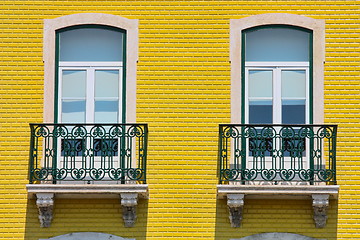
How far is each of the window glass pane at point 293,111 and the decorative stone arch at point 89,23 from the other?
2.74 metres

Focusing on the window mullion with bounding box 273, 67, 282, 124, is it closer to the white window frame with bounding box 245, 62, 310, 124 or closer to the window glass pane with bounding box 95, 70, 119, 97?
the white window frame with bounding box 245, 62, 310, 124

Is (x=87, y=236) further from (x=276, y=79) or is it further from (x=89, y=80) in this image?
(x=276, y=79)

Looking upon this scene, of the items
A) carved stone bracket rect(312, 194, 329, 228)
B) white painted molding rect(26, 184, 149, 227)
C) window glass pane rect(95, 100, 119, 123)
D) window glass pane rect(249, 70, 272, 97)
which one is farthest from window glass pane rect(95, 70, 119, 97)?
carved stone bracket rect(312, 194, 329, 228)

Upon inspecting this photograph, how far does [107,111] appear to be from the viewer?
1878 centimetres

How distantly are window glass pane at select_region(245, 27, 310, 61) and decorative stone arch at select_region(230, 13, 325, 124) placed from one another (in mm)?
224

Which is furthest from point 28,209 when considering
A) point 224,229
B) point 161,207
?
point 224,229

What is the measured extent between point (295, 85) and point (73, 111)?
4.10 m

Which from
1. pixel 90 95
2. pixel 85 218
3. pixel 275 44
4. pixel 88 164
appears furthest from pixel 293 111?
pixel 85 218

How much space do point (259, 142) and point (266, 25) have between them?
7.15 feet

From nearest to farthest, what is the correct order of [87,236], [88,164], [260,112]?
[87,236] < [88,164] < [260,112]

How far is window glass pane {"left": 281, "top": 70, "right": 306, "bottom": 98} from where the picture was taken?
61.4 feet

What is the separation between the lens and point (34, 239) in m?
18.2

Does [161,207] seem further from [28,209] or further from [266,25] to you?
[266,25]

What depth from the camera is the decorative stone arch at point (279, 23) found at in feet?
60.5
